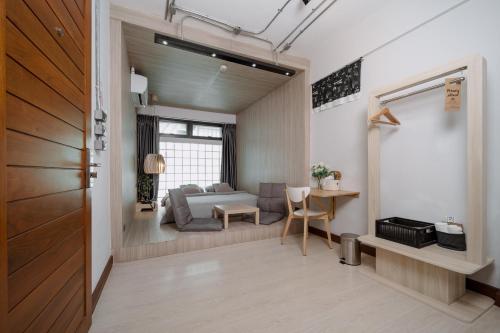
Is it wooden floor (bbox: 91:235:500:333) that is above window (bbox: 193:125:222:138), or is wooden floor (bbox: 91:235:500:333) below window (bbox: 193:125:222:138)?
below

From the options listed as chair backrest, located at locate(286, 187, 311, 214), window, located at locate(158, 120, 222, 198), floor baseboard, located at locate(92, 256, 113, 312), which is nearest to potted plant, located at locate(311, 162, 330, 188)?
chair backrest, located at locate(286, 187, 311, 214)

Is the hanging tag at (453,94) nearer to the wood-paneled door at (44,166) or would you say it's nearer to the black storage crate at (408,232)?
the black storage crate at (408,232)

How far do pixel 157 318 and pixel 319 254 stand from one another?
199 cm

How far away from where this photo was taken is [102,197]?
6.76ft

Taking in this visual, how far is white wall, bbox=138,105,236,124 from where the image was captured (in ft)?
18.4

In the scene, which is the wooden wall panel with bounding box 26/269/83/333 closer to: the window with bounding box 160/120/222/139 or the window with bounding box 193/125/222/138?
the window with bounding box 160/120/222/139

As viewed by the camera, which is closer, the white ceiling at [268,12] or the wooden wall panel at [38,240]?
the wooden wall panel at [38,240]

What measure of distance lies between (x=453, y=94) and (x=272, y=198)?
116 inches

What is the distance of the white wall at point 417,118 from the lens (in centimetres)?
174

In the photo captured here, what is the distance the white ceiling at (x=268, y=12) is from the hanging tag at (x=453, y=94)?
4.63 ft

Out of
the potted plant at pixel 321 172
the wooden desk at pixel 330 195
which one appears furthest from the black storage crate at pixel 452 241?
the potted plant at pixel 321 172

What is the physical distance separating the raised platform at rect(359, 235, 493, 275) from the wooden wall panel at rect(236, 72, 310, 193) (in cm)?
179

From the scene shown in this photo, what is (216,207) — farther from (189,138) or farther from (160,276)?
(189,138)

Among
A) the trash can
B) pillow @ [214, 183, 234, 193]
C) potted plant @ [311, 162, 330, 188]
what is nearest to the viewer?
the trash can
